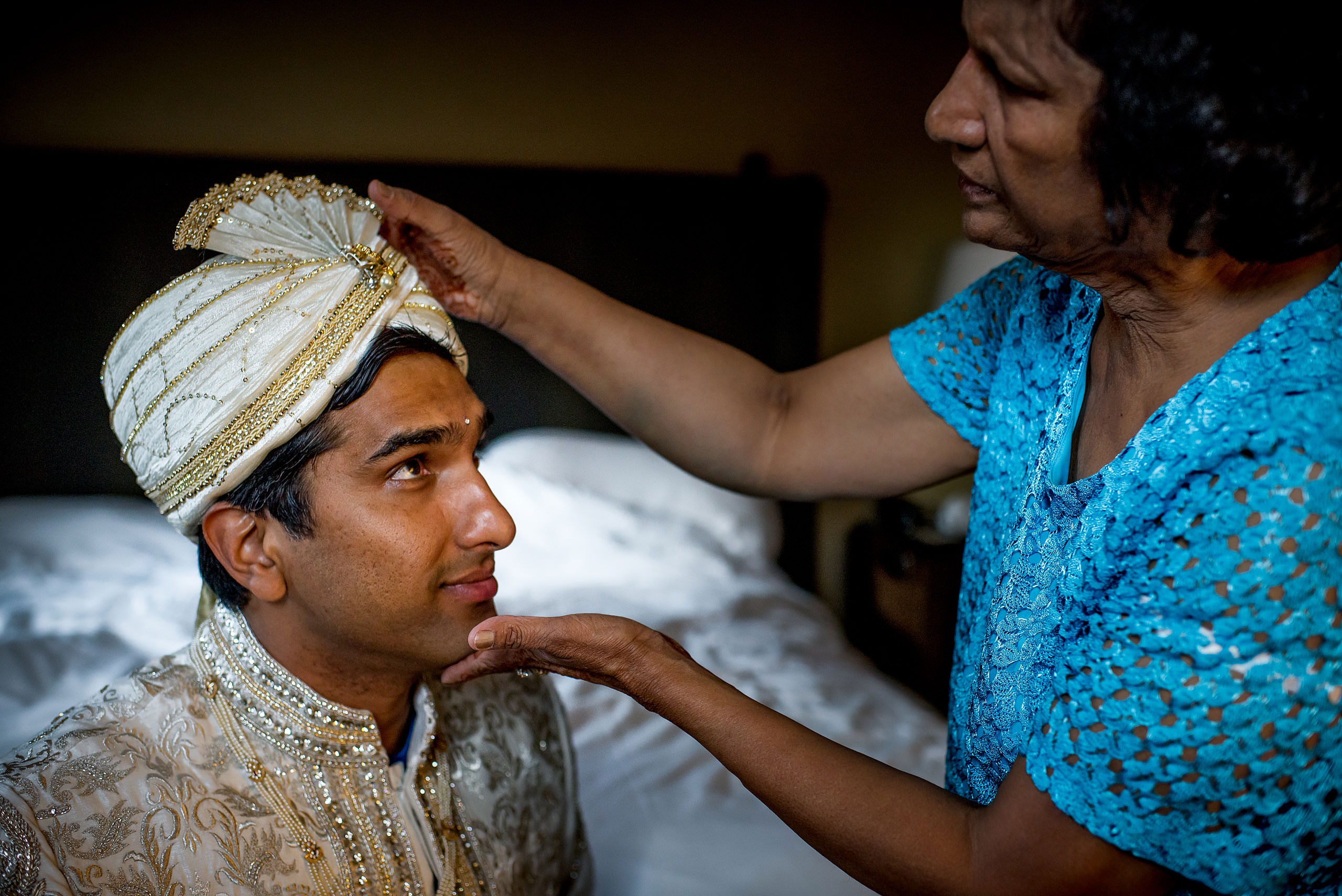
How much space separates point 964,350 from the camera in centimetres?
140

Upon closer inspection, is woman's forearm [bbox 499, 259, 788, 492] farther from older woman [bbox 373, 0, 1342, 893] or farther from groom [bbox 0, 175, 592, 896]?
older woman [bbox 373, 0, 1342, 893]

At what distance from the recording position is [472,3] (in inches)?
119

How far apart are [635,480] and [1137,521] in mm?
2359

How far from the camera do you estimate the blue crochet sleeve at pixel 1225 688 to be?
0.83 meters

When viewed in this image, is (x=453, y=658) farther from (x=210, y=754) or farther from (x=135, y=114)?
(x=135, y=114)

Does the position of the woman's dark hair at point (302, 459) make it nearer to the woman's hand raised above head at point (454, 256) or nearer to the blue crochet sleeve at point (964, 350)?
the woman's hand raised above head at point (454, 256)

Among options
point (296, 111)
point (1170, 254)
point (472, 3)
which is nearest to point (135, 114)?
point (296, 111)

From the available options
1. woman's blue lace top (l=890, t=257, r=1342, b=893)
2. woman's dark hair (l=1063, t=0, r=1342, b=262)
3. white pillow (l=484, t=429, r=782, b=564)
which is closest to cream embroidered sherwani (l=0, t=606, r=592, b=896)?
woman's blue lace top (l=890, t=257, r=1342, b=893)

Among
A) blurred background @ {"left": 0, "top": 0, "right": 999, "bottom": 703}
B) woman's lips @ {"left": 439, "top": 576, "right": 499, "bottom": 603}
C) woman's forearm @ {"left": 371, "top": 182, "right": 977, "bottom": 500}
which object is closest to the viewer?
woman's lips @ {"left": 439, "top": 576, "right": 499, "bottom": 603}

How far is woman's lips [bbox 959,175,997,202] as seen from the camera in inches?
40.1

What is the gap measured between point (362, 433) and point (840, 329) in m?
2.90

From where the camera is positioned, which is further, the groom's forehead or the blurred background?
the blurred background

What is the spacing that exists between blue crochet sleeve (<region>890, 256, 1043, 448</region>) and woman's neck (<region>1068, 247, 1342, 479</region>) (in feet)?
0.84

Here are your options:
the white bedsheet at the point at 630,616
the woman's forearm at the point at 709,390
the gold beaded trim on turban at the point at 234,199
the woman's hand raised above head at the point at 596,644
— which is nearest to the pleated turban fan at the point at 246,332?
the gold beaded trim on turban at the point at 234,199
